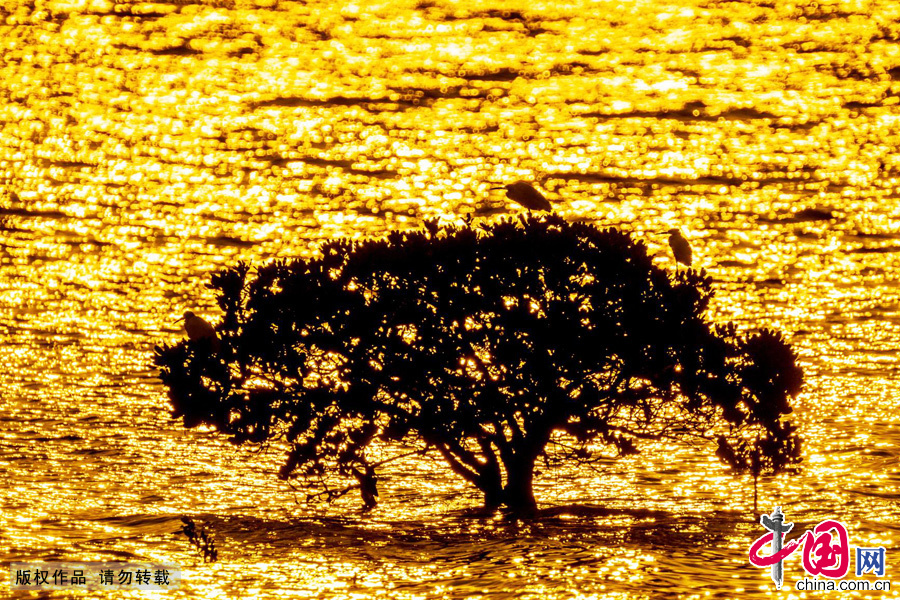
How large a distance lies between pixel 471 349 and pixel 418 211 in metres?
66.1

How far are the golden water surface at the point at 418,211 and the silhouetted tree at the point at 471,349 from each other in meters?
4.19

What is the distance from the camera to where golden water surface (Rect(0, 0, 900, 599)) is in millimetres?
49656

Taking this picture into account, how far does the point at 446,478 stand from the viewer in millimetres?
71000

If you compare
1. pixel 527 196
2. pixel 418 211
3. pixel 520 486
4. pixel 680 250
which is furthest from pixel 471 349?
pixel 418 211

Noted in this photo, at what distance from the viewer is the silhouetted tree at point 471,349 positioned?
47.0 meters

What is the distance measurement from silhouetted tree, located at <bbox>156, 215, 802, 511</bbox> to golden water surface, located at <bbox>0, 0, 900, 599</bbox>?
4194 millimetres

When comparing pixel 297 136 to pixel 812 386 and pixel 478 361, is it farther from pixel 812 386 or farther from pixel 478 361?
pixel 478 361

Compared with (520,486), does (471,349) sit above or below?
above

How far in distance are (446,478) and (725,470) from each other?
14318 millimetres

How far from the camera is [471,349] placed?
47406mm

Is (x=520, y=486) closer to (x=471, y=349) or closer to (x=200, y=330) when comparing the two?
(x=471, y=349)

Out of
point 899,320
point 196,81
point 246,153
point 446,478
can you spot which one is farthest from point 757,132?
point 446,478

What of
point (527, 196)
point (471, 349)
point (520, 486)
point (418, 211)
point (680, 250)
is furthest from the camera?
point (418, 211)

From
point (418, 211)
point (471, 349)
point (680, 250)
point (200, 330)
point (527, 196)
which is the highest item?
point (418, 211)
